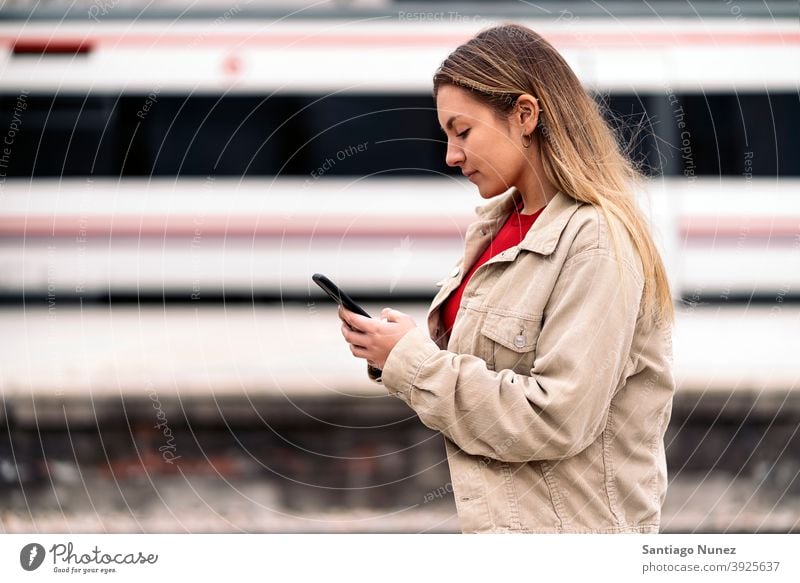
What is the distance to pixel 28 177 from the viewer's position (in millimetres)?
5469

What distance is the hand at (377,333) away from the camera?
1664 millimetres

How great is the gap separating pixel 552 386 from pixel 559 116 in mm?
478

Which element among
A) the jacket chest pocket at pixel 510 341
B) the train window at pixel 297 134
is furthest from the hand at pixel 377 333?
the train window at pixel 297 134

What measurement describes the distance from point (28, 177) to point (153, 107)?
2.75 ft

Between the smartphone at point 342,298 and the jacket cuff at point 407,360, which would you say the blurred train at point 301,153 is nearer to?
the smartphone at point 342,298

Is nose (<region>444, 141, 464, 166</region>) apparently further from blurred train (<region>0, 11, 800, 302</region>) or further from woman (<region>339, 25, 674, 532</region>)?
blurred train (<region>0, 11, 800, 302</region>)

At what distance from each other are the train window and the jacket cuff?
3715 mm

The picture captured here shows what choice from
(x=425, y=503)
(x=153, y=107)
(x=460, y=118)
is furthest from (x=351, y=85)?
(x=460, y=118)

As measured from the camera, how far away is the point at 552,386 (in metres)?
1.54

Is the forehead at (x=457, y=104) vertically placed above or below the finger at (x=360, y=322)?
above

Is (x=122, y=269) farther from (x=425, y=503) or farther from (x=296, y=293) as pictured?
(x=425, y=503)

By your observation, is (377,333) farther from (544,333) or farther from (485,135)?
(485,135)
